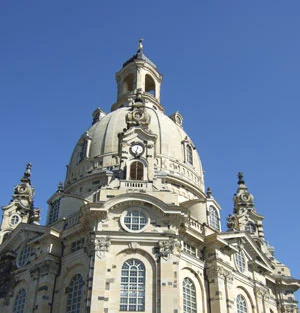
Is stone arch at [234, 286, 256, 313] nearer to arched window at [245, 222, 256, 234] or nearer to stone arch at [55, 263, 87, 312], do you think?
arched window at [245, 222, 256, 234]

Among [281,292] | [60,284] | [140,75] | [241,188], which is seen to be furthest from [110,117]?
[281,292]

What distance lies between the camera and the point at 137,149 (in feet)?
139

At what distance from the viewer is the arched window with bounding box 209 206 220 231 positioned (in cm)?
4878

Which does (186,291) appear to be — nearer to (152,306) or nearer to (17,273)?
(152,306)

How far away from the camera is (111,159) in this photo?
50844mm

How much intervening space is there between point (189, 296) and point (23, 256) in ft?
54.1

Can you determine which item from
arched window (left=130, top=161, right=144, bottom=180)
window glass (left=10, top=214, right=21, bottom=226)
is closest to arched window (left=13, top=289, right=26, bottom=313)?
arched window (left=130, top=161, right=144, bottom=180)

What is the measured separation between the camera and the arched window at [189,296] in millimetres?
35525

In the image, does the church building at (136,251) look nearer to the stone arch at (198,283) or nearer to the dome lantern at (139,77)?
the stone arch at (198,283)

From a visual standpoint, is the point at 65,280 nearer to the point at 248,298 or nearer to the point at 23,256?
the point at 23,256

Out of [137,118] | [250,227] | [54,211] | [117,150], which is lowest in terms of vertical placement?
[54,211]

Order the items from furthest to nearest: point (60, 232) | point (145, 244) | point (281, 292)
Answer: point (281, 292) → point (60, 232) → point (145, 244)

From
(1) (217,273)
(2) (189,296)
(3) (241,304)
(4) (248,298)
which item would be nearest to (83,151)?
(1) (217,273)

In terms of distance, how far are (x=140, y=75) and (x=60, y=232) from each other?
1332 inches
